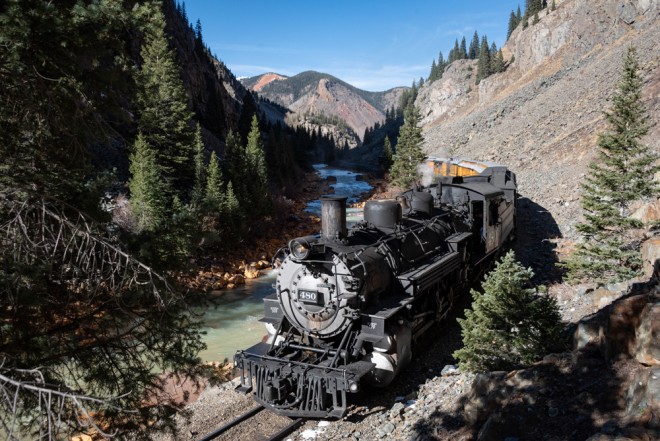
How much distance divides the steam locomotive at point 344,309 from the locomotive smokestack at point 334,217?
0.02 m

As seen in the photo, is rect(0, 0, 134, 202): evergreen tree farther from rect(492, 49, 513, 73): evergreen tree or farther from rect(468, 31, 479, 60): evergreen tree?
rect(468, 31, 479, 60): evergreen tree

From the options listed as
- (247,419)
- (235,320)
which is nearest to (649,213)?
(247,419)

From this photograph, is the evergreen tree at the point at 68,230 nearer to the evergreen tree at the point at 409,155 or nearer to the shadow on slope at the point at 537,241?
the shadow on slope at the point at 537,241

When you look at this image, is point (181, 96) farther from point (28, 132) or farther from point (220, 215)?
point (28, 132)

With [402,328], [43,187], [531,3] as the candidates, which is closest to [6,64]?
[43,187]

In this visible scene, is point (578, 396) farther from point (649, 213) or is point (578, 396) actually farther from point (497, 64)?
point (497, 64)

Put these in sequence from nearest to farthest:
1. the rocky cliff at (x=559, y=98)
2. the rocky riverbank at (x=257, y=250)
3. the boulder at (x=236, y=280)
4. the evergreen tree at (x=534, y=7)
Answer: the boulder at (x=236, y=280)
the rocky riverbank at (x=257, y=250)
the rocky cliff at (x=559, y=98)
the evergreen tree at (x=534, y=7)

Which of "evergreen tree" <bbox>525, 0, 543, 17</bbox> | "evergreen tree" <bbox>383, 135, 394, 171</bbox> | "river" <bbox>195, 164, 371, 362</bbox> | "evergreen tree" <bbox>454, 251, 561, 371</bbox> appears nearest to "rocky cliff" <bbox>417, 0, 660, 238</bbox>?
"evergreen tree" <bbox>525, 0, 543, 17</bbox>

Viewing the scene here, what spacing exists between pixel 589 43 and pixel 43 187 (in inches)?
3008

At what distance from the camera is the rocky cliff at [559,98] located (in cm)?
3061

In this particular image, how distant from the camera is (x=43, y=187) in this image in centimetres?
488

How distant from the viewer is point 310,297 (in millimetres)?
9344

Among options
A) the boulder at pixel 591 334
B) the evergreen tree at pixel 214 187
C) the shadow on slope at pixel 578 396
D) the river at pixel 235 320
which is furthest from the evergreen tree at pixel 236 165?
the boulder at pixel 591 334

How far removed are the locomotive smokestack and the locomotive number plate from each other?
52.9 inches
